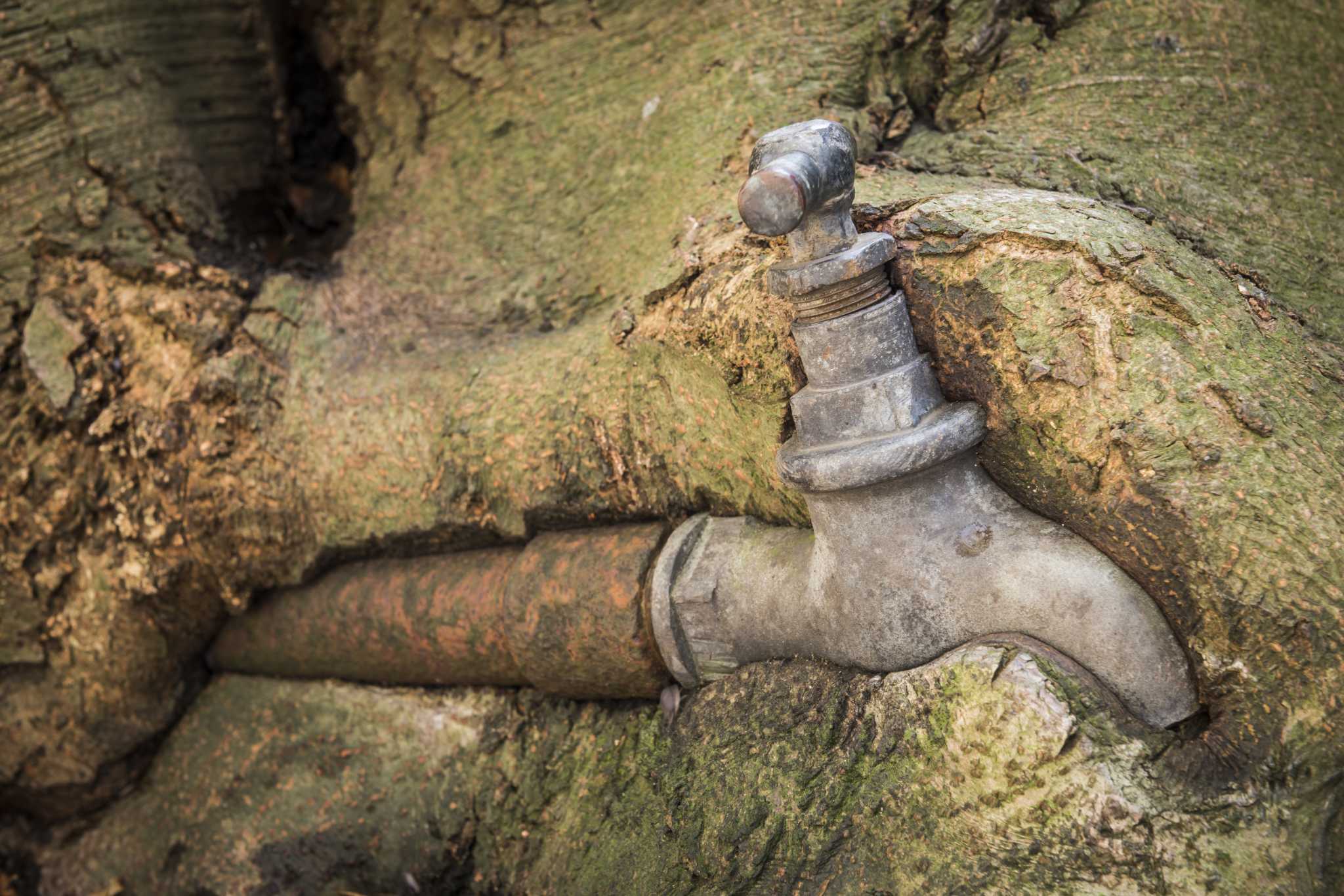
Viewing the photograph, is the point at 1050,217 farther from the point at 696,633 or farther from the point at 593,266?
the point at 593,266

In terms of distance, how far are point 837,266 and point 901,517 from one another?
1.04 ft

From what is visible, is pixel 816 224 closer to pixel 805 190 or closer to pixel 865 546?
pixel 805 190

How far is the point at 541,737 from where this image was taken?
1.87 metres

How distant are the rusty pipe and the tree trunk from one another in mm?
53

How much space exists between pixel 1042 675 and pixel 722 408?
2.02 feet

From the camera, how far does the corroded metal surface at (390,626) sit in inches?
75.1

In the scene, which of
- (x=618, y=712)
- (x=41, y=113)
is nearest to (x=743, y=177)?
(x=618, y=712)

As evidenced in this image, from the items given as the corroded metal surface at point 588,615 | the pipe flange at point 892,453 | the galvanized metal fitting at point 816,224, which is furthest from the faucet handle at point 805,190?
the corroded metal surface at point 588,615

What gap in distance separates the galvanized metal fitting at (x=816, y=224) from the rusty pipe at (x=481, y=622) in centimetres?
59

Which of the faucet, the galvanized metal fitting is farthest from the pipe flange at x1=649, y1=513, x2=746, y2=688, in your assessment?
the galvanized metal fitting

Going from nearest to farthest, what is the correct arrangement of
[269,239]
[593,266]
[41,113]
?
[593,266], [41,113], [269,239]

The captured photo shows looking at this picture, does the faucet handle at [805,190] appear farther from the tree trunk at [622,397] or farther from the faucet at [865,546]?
the tree trunk at [622,397]

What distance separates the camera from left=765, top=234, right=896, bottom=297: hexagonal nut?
4.02 feet

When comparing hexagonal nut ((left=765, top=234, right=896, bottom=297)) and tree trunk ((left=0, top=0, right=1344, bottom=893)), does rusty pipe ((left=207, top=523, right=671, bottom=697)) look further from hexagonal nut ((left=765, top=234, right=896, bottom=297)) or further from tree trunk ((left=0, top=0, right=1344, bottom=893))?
hexagonal nut ((left=765, top=234, right=896, bottom=297))
